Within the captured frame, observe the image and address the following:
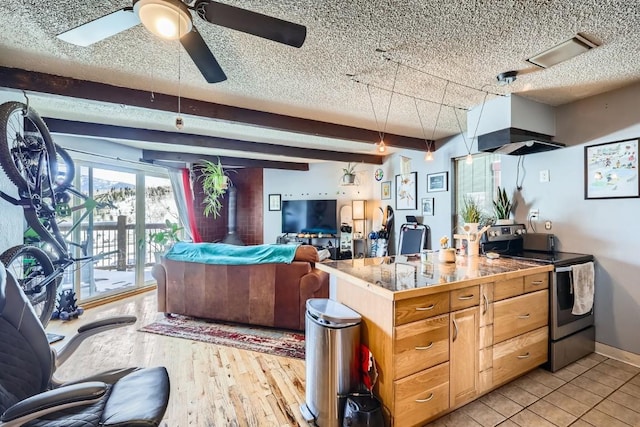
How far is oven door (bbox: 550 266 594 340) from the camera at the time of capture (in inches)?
92.4

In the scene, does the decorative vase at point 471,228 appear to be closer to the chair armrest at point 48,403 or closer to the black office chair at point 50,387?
the black office chair at point 50,387

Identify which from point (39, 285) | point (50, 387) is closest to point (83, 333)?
point (50, 387)

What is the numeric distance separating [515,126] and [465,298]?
1.85 meters

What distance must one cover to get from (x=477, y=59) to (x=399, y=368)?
2.13 metres

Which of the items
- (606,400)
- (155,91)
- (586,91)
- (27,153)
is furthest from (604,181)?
(27,153)

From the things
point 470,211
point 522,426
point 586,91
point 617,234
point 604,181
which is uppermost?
point 586,91

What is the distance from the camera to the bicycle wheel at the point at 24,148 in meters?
1.92

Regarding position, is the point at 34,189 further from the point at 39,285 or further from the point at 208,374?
the point at 208,374

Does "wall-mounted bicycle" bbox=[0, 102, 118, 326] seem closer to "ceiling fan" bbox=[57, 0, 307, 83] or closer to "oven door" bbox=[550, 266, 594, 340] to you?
"ceiling fan" bbox=[57, 0, 307, 83]

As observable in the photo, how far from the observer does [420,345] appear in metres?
1.67

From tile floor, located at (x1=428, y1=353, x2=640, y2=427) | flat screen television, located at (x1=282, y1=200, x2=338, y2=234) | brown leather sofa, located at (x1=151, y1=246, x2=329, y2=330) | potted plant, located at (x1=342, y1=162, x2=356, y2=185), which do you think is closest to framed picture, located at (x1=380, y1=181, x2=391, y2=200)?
potted plant, located at (x1=342, y1=162, x2=356, y2=185)

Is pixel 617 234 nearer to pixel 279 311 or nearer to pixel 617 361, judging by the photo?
pixel 617 361

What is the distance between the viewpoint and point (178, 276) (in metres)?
3.54

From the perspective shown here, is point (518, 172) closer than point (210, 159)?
Yes
